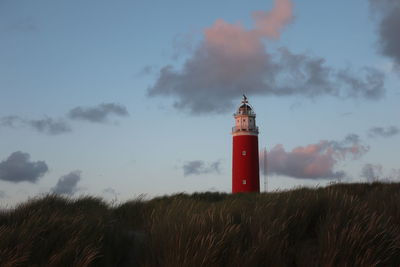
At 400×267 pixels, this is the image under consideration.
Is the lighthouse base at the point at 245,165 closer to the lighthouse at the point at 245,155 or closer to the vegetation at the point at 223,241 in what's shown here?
the lighthouse at the point at 245,155

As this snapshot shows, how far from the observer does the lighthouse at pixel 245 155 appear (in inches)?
1347

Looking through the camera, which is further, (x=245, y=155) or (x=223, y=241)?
(x=245, y=155)

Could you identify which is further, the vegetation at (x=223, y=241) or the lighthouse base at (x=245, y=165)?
Answer: the lighthouse base at (x=245, y=165)

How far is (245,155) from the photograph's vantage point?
34.4 metres

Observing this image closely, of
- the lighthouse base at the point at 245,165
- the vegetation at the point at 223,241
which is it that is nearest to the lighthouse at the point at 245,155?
the lighthouse base at the point at 245,165

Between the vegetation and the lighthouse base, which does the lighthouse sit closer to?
the lighthouse base

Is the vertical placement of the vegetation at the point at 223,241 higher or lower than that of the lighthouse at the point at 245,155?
lower

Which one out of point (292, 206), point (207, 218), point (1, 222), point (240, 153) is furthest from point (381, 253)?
point (240, 153)

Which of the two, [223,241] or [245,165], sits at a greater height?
[245,165]

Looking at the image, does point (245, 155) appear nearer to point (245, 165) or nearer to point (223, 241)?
point (245, 165)

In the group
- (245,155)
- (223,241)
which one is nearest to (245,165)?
(245,155)

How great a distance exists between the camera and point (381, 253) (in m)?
6.65

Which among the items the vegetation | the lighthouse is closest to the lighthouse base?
the lighthouse

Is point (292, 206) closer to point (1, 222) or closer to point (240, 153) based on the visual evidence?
point (1, 222)
